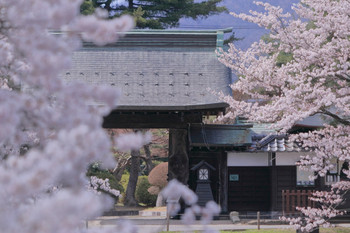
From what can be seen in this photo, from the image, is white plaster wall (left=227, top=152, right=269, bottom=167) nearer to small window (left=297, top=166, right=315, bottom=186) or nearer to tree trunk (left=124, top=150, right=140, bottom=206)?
small window (left=297, top=166, right=315, bottom=186)

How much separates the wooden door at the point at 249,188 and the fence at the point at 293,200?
2.61 ft

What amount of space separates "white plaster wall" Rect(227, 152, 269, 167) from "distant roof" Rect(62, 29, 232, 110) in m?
2.02

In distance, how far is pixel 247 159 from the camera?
649 inches

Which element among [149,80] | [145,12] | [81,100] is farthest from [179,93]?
[81,100]

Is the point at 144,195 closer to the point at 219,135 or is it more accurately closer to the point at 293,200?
the point at 219,135

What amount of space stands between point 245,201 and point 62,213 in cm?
1487

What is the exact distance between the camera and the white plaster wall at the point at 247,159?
1636 cm

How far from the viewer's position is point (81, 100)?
8.00ft

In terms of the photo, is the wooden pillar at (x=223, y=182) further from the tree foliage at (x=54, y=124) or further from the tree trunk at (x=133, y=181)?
the tree foliage at (x=54, y=124)

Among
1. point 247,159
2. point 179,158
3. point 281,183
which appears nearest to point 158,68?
point 179,158

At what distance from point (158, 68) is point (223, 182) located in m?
3.81

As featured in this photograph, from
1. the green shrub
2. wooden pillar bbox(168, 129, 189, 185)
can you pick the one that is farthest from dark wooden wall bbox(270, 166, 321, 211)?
the green shrub

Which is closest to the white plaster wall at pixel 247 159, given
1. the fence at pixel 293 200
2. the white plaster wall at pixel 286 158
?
the white plaster wall at pixel 286 158

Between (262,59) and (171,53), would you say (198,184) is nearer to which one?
(171,53)
